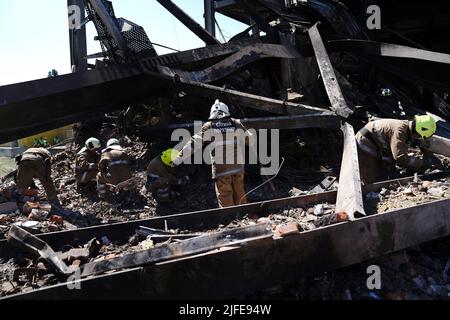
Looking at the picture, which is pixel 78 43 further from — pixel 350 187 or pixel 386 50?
pixel 350 187

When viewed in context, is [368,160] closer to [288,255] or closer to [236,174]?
[236,174]

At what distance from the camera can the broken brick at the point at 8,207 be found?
516 cm

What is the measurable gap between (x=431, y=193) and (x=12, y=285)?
358 cm

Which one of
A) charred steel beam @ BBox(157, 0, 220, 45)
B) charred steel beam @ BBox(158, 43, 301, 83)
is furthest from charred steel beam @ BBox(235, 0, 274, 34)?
charred steel beam @ BBox(158, 43, 301, 83)

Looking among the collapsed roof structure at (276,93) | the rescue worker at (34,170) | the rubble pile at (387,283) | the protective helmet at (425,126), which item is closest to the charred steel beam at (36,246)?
the collapsed roof structure at (276,93)

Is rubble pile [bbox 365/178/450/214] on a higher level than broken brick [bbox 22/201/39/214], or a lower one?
higher

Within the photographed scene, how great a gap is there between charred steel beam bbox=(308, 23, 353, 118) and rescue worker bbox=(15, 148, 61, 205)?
14.8 feet

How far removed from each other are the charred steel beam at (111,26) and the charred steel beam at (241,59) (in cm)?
97

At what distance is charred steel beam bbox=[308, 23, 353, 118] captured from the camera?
5062 millimetres

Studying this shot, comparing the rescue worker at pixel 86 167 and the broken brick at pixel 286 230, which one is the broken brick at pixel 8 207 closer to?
the rescue worker at pixel 86 167

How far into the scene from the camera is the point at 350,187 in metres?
3.28

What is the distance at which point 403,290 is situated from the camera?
271 centimetres

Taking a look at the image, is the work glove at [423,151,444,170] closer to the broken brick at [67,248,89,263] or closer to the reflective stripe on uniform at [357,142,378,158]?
the reflective stripe on uniform at [357,142,378,158]
